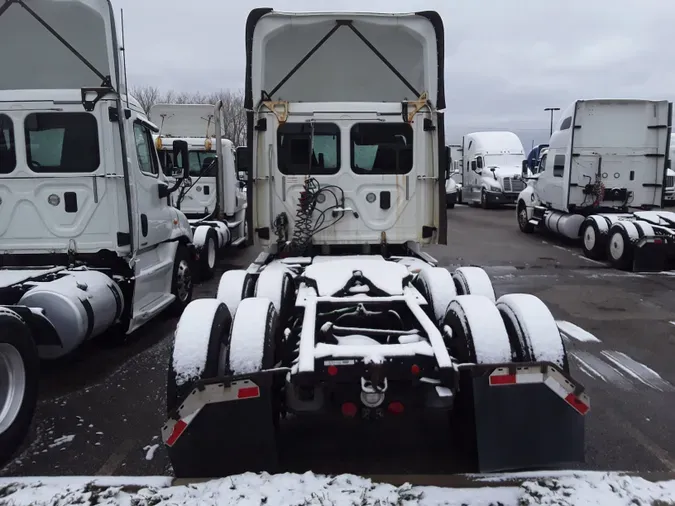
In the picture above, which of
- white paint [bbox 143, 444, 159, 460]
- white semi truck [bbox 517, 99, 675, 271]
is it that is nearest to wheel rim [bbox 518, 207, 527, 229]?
white semi truck [bbox 517, 99, 675, 271]

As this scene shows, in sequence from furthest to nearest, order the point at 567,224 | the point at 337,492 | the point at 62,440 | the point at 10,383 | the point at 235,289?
the point at 567,224 → the point at 235,289 → the point at 62,440 → the point at 10,383 → the point at 337,492

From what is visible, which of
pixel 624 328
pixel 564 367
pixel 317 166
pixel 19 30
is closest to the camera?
→ pixel 564 367

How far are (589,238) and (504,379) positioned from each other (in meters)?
11.2

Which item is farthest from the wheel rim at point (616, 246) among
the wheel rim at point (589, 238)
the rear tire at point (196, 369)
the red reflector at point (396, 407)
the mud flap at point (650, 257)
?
the rear tire at point (196, 369)

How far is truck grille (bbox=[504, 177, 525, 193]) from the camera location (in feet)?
82.6

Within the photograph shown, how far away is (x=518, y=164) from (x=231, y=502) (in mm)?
25418

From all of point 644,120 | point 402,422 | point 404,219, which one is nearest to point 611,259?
point 644,120

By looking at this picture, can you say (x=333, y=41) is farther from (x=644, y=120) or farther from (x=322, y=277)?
(x=644, y=120)

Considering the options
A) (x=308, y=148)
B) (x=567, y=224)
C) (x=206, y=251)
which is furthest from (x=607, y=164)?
(x=308, y=148)

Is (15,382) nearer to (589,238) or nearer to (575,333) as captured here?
(575,333)

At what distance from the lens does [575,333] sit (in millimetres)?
7051

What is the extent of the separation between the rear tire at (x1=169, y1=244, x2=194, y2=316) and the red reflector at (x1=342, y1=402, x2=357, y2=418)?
5091 mm

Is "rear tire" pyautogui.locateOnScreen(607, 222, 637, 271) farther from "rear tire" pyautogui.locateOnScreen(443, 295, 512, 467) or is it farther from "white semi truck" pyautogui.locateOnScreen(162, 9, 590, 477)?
"rear tire" pyautogui.locateOnScreen(443, 295, 512, 467)

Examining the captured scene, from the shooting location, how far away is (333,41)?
6.74 meters
